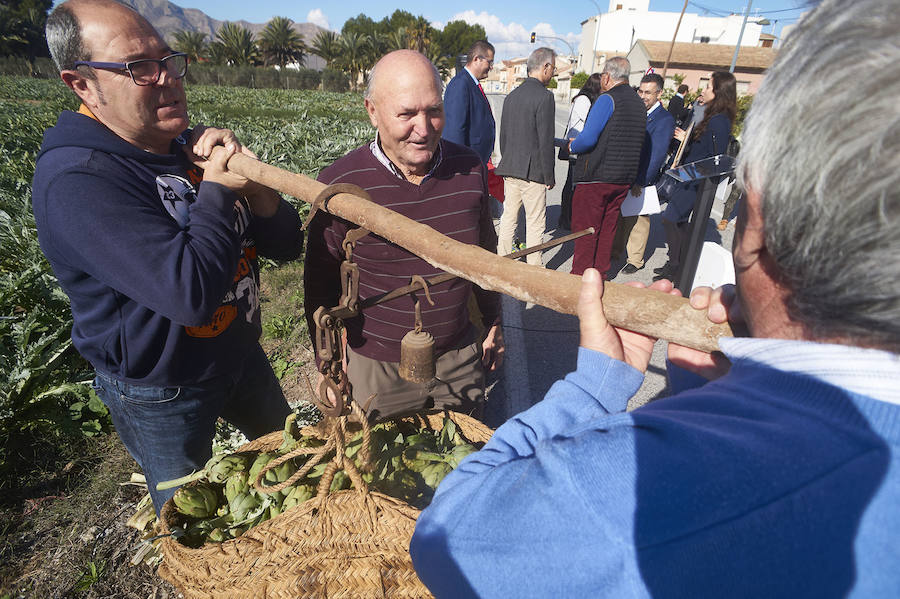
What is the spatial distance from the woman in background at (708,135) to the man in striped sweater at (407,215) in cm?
390

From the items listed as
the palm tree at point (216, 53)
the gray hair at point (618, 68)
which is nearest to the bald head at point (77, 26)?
the gray hair at point (618, 68)

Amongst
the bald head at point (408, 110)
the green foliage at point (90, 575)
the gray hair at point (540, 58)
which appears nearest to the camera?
the bald head at point (408, 110)

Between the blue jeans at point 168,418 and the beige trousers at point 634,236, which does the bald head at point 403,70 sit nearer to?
the blue jeans at point 168,418

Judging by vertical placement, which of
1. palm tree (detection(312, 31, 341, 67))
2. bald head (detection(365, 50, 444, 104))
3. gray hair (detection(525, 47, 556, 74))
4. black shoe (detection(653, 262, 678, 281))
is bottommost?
black shoe (detection(653, 262, 678, 281))

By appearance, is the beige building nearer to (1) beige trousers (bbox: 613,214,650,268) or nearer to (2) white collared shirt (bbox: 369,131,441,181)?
(1) beige trousers (bbox: 613,214,650,268)

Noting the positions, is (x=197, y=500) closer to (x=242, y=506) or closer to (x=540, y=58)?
(x=242, y=506)

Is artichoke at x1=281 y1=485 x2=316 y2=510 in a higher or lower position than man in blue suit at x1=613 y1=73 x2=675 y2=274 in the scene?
lower

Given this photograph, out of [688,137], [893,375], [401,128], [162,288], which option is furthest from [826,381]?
[688,137]

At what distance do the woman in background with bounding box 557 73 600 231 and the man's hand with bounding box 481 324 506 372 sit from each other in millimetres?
3637

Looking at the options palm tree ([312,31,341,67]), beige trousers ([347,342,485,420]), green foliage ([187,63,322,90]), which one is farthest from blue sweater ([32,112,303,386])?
palm tree ([312,31,341,67])

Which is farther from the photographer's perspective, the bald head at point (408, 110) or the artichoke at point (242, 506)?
the bald head at point (408, 110)

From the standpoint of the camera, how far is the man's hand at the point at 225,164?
5.50 ft

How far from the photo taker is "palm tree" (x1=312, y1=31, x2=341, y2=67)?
64500mm

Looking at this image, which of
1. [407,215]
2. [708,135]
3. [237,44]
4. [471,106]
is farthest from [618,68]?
[237,44]
